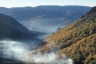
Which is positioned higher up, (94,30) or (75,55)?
(94,30)

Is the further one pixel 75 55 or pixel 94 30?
pixel 94 30

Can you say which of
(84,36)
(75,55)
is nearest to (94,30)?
(84,36)

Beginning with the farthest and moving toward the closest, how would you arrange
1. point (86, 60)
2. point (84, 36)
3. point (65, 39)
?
point (65, 39) < point (84, 36) < point (86, 60)

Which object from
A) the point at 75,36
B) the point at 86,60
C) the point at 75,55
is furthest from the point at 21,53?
the point at 86,60

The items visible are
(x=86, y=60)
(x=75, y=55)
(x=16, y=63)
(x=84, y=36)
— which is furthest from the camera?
(x=84, y=36)

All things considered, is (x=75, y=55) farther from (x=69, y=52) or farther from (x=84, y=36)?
(x=84, y=36)

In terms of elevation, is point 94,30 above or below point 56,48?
above

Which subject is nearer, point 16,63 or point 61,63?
point 61,63

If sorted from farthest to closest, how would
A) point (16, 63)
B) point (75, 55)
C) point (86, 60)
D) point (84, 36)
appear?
point (84, 36)
point (16, 63)
point (75, 55)
point (86, 60)

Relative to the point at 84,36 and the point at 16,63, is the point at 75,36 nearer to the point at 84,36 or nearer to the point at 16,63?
the point at 84,36
